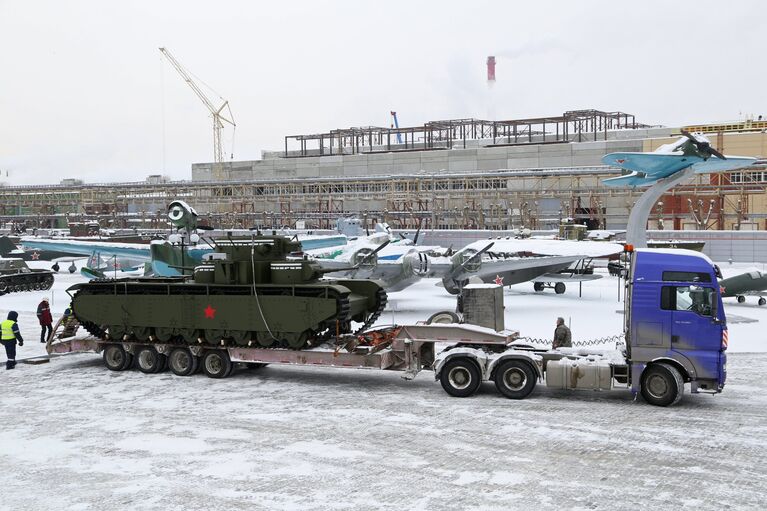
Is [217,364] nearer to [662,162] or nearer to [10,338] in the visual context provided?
[10,338]

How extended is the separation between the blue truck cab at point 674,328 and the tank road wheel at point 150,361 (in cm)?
1000

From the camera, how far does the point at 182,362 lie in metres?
17.0

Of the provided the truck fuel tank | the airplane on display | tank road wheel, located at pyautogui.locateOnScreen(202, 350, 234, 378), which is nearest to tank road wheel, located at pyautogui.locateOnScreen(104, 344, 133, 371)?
tank road wheel, located at pyautogui.locateOnScreen(202, 350, 234, 378)

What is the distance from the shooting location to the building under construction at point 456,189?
181 ft

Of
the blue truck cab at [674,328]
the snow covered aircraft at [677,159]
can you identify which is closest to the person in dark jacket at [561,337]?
the blue truck cab at [674,328]

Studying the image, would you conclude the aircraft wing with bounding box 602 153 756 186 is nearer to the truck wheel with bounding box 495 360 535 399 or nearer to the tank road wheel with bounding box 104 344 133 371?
the truck wheel with bounding box 495 360 535 399

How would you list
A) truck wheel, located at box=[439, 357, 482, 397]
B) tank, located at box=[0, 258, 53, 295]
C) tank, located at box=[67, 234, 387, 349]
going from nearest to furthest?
truck wheel, located at box=[439, 357, 482, 397] < tank, located at box=[67, 234, 387, 349] < tank, located at box=[0, 258, 53, 295]

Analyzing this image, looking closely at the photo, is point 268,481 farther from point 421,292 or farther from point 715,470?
point 421,292

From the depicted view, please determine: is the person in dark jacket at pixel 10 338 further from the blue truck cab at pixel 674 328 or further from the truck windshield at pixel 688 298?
the truck windshield at pixel 688 298

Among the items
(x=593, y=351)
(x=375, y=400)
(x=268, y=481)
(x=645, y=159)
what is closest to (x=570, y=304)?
(x=645, y=159)

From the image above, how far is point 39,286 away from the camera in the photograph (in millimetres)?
36688

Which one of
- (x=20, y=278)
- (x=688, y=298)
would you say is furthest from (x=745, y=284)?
(x=20, y=278)

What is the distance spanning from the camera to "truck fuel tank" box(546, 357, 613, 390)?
13852mm

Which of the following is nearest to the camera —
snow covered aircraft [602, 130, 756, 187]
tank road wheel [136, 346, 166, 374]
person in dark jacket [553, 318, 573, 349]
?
person in dark jacket [553, 318, 573, 349]
